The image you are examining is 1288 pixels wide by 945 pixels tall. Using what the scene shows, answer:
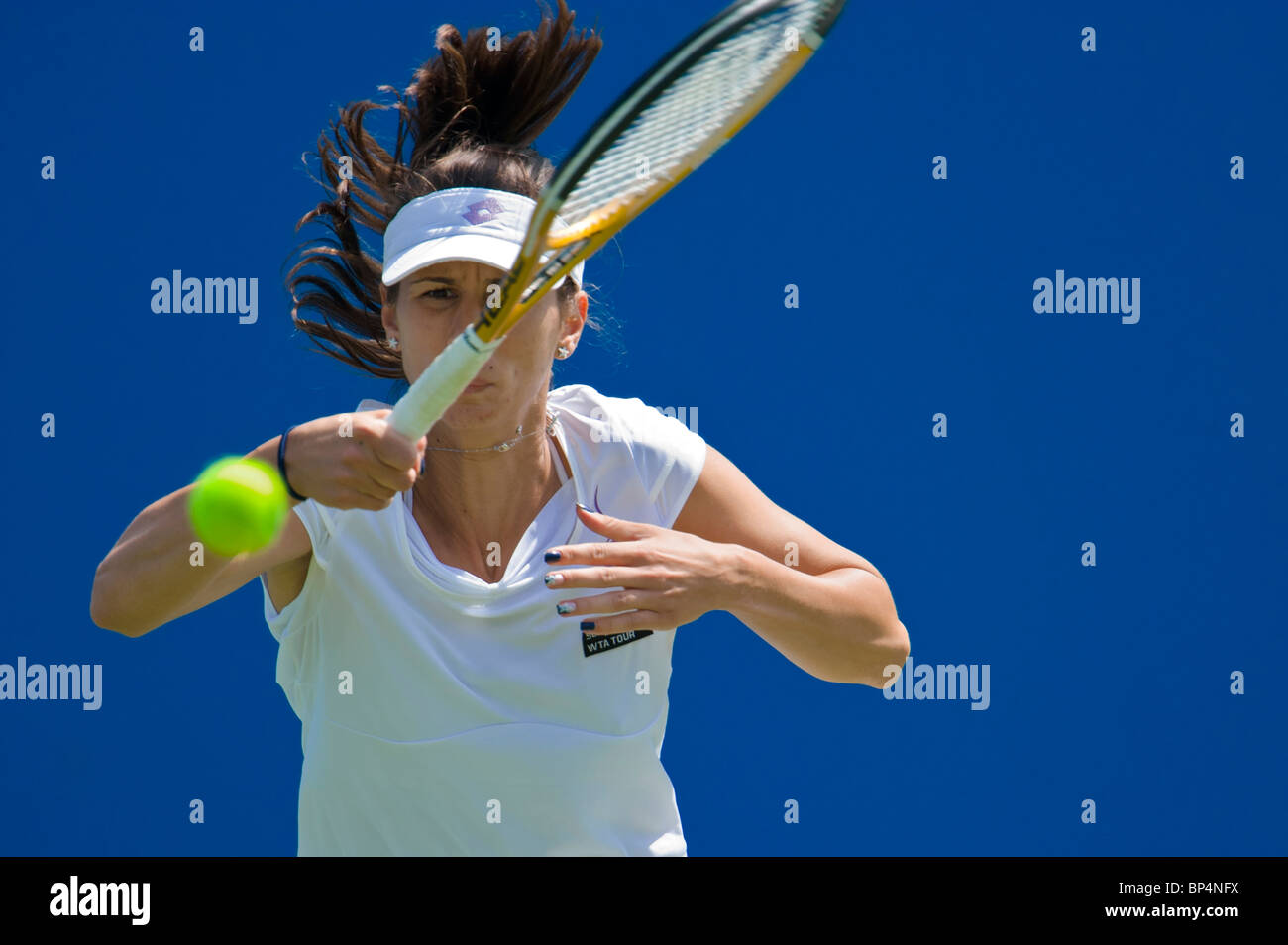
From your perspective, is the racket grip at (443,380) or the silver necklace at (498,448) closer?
the racket grip at (443,380)

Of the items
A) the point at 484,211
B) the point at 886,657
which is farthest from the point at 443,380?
the point at 886,657

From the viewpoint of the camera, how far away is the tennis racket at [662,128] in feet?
4.64

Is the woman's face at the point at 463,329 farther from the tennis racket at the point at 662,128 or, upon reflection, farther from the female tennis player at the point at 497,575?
the tennis racket at the point at 662,128

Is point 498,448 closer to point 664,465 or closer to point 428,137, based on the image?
point 664,465

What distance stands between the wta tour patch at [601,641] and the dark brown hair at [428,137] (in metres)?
0.54

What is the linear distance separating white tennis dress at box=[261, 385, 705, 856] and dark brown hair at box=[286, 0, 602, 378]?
0.99ft

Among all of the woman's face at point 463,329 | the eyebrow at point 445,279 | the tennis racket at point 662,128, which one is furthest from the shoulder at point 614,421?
the tennis racket at point 662,128

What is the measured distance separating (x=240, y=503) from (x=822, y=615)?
813 millimetres

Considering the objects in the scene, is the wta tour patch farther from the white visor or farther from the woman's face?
the white visor

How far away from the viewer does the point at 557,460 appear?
6.64ft

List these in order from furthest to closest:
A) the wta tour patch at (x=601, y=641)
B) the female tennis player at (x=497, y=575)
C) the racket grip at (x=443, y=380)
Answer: the wta tour patch at (x=601, y=641), the female tennis player at (x=497, y=575), the racket grip at (x=443, y=380)

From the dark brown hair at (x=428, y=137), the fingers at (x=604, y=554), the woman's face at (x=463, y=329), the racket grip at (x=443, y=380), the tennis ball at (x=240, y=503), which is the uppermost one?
the dark brown hair at (x=428, y=137)

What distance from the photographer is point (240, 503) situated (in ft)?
4.91
